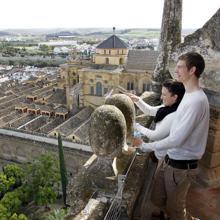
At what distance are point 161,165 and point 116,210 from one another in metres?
0.78

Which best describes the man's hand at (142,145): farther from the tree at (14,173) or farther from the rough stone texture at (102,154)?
the tree at (14,173)

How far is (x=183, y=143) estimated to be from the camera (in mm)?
2830

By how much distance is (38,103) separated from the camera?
28.6 metres

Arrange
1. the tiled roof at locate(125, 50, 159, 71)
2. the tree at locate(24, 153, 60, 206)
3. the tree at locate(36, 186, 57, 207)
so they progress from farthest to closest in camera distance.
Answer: the tiled roof at locate(125, 50, 159, 71) < the tree at locate(24, 153, 60, 206) < the tree at locate(36, 186, 57, 207)

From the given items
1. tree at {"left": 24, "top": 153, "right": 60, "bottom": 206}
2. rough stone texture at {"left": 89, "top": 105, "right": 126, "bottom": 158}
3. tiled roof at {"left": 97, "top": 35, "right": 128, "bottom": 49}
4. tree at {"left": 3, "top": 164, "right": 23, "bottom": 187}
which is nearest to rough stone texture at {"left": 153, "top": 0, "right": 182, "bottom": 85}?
rough stone texture at {"left": 89, "top": 105, "right": 126, "bottom": 158}

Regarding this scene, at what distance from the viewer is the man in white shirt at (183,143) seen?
262 cm

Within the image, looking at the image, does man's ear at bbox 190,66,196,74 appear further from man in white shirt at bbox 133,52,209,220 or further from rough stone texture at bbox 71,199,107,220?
rough stone texture at bbox 71,199,107,220

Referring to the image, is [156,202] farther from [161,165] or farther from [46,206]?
[46,206]

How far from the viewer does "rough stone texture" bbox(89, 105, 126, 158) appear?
311cm

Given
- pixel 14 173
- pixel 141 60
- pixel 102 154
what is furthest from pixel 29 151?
pixel 102 154

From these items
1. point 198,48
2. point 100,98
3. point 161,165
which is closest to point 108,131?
point 161,165

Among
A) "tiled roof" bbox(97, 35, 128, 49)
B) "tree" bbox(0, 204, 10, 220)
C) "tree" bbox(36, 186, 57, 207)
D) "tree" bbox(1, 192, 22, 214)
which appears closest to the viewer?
"tree" bbox(0, 204, 10, 220)

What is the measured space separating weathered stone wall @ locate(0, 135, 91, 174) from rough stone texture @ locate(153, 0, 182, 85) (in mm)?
14751

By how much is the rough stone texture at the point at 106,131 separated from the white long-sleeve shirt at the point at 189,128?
15.8 inches
